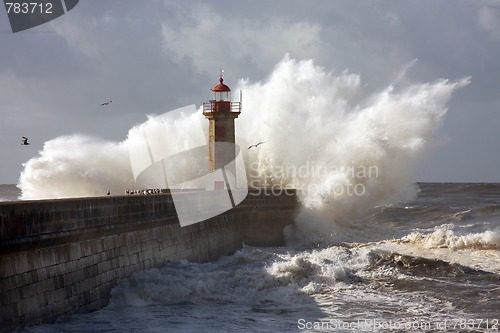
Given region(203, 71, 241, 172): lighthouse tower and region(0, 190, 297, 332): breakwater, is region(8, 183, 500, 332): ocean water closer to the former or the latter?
region(0, 190, 297, 332): breakwater

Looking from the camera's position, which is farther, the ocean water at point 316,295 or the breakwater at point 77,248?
the ocean water at point 316,295

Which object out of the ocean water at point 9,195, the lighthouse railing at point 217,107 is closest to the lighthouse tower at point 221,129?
the lighthouse railing at point 217,107

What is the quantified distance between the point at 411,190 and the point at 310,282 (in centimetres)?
1288

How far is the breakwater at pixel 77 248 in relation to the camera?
367 inches

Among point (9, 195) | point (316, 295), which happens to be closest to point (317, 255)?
point (316, 295)

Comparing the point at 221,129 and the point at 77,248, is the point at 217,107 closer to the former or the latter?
the point at 221,129

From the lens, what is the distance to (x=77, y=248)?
11.1 meters

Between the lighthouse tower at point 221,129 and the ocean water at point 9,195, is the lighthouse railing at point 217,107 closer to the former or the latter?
the lighthouse tower at point 221,129

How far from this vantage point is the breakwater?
931 cm

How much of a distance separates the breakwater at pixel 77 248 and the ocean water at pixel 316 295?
0.30 metres

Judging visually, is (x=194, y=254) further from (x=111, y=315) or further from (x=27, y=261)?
(x=27, y=261)

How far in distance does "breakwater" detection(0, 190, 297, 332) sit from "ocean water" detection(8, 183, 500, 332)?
0.30 meters

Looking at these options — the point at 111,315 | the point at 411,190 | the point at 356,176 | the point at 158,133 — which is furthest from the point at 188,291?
the point at 158,133

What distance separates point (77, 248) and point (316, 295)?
457cm
